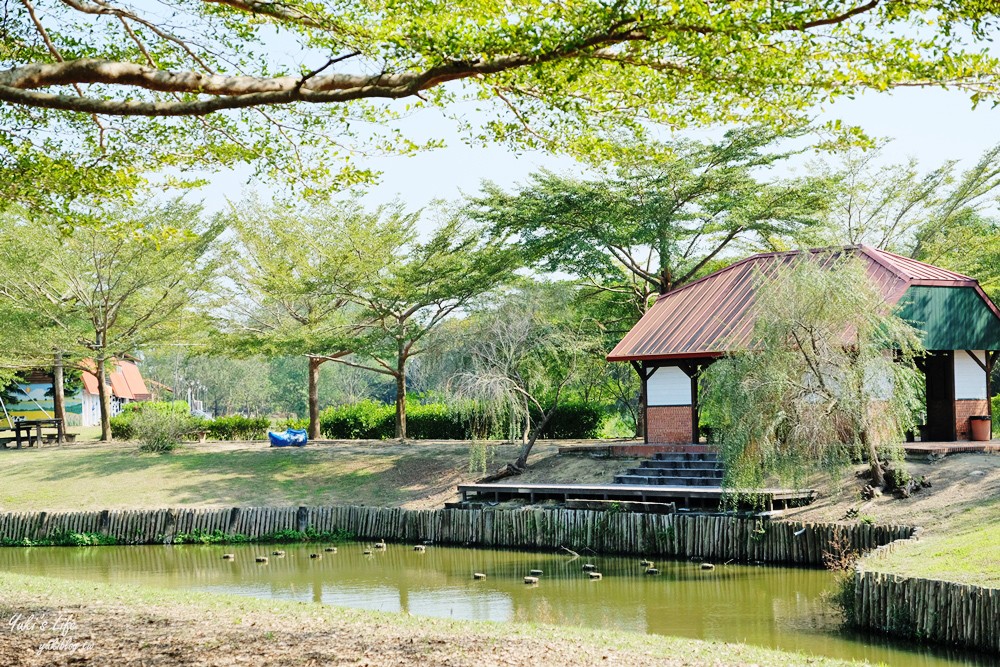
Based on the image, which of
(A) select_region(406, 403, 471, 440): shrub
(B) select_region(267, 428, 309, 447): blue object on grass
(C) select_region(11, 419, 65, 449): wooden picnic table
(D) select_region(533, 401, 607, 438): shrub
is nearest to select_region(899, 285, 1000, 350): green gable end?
(D) select_region(533, 401, 607, 438): shrub

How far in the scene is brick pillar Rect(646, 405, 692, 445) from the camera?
24.5 m

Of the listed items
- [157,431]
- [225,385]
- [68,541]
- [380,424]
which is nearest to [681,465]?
[68,541]

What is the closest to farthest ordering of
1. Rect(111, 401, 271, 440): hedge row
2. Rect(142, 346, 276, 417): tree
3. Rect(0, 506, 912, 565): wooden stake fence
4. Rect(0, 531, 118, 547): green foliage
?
Rect(0, 506, 912, 565): wooden stake fence → Rect(0, 531, 118, 547): green foliage → Rect(111, 401, 271, 440): hedge row → Rect(142, 346, 276, 417): tree

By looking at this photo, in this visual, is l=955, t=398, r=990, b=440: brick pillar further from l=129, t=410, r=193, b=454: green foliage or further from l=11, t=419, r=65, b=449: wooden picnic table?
l=11, t=419, r=65, b=449: wooden picnic table

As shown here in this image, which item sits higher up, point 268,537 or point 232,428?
point 232,428

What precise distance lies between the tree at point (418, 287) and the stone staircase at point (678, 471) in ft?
29.1

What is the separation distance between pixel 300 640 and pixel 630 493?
12484 mm

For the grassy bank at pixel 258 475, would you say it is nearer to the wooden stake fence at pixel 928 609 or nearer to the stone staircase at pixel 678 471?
the stone staircase at pixel 678 471

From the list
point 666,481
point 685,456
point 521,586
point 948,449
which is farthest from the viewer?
point 685,456

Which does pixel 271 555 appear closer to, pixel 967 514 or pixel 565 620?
pixel 565 620

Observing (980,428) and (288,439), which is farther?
(288,439)

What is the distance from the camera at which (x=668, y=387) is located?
985 inches

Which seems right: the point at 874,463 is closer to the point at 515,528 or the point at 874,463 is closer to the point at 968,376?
the point at 968,376

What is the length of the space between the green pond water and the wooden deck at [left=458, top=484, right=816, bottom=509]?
6.08 feet
